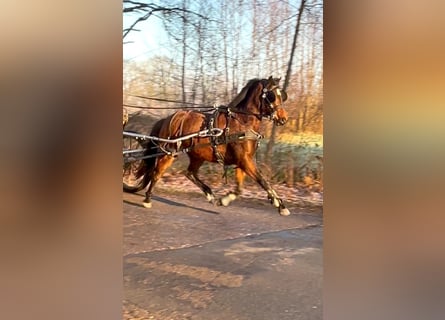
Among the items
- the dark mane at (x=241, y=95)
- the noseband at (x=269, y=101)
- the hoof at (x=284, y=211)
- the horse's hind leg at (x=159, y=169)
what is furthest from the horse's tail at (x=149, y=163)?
the hoof at (x=284, y=211)

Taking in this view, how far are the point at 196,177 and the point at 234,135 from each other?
0.66ft

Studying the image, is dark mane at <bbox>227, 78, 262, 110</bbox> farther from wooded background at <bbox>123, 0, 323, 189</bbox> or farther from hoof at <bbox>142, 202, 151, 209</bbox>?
hoof at <bbox>142, 202, 151, 209</bbox>

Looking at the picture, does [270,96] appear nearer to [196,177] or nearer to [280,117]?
[280,117]

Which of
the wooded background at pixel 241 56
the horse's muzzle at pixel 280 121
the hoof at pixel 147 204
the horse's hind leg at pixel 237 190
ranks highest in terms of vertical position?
the wooded background at pixel 241 56

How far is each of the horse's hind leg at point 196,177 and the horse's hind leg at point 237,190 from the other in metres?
A: 0.04

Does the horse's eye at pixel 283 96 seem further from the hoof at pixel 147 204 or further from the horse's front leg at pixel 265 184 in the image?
the hoof at pixel 147 204

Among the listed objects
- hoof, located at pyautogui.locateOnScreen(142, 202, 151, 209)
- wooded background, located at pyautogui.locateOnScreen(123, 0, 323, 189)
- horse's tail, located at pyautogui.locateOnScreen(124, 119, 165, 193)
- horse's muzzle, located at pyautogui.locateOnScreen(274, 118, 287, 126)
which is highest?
wooded background, located at pyautogui.locateOnScreen(123, 0, 323, 189)

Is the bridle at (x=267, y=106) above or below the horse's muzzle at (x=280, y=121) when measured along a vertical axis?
above

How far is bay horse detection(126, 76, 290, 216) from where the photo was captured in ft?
4.81

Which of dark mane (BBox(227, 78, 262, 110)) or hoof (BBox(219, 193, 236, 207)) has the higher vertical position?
dark mane (BBox(227, 78, 262, 110))

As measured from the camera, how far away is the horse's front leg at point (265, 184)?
1.49 m

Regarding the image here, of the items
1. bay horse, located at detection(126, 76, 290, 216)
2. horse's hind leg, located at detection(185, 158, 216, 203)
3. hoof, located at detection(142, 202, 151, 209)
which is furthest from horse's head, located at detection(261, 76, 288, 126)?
hoof, located at detection(142, 202, 151, 209)

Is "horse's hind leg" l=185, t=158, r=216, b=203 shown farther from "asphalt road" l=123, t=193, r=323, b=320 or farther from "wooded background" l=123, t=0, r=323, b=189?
"wooded background" l=123, t=0, r=323, b=189
